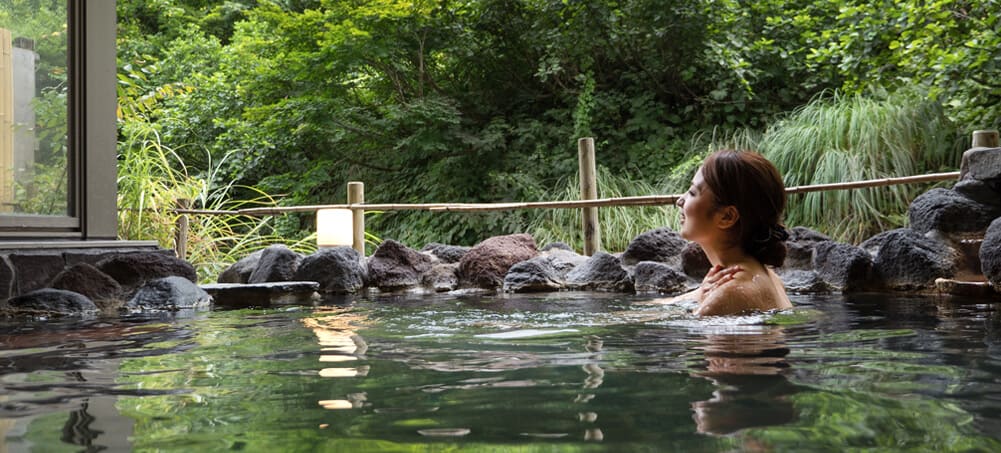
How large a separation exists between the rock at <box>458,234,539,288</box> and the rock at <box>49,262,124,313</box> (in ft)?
8.67

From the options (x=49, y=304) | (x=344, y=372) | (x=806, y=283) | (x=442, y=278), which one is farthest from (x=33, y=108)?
(x=806, y=283)

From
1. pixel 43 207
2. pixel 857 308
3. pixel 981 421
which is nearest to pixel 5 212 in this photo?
Result: pixel 43 207

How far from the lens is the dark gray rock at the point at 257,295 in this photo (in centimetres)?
539

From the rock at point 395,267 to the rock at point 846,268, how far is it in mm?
3097

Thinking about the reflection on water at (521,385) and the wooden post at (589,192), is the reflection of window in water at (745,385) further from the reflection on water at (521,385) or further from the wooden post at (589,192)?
the wooden post at (589,192)

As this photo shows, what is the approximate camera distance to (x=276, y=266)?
255 inches

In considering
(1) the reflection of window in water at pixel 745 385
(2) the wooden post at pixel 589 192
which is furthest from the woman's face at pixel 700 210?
(2) the wooden post at pixel 589 192

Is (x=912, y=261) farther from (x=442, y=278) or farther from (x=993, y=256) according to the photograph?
(x=442, y=278)

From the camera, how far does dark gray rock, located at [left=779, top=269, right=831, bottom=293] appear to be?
215 inches

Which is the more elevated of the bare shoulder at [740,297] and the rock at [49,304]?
the bare shoulder at [740,297]

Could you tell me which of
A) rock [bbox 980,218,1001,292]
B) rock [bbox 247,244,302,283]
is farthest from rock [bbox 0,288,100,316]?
rock [bbox 980,218,1001,292]

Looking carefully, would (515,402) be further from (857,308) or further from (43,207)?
(43,207)

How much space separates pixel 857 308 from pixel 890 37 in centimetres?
579

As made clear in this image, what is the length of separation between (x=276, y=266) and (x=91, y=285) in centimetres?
174
